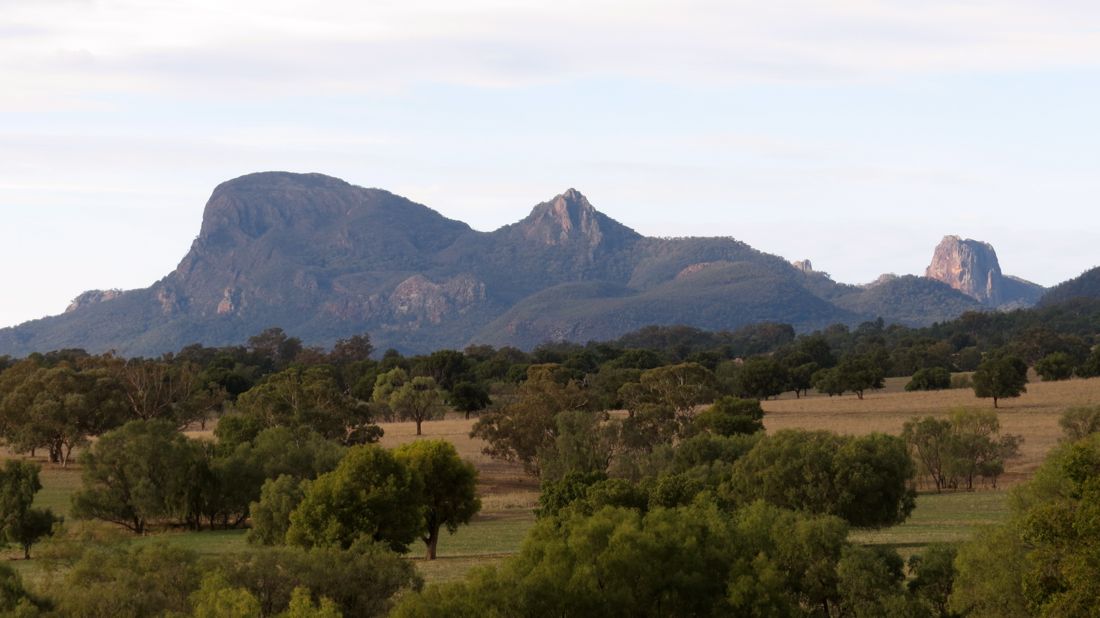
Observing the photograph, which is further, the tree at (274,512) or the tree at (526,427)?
the tree at (526,427)

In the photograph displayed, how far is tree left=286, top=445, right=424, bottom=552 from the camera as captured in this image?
5041 cm

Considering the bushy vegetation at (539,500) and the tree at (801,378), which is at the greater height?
the tree at (801,378)

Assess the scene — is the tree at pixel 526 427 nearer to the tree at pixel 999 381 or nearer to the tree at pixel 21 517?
the tree at pixel 21 517

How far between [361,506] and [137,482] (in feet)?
58.9

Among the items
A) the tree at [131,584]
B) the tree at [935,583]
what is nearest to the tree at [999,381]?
the tree at [935,583]

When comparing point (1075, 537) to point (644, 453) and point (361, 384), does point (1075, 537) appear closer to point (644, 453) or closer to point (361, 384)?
point (644, 453)

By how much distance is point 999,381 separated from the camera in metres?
99.4

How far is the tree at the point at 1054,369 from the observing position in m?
114

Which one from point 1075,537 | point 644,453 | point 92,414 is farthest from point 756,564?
point 92,414

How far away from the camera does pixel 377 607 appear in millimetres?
36906

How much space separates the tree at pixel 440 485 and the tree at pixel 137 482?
1371 cm

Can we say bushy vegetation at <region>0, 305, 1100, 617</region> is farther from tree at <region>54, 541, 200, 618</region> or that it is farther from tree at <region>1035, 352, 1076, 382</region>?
tree at <region>1035, 352, 1076, 382</region>

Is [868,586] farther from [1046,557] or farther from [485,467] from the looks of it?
A: [485,467]

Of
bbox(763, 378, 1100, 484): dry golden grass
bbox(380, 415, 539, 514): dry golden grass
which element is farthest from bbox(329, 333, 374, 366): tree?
bbox(763, 378, 1100, 484): dry golden grass
